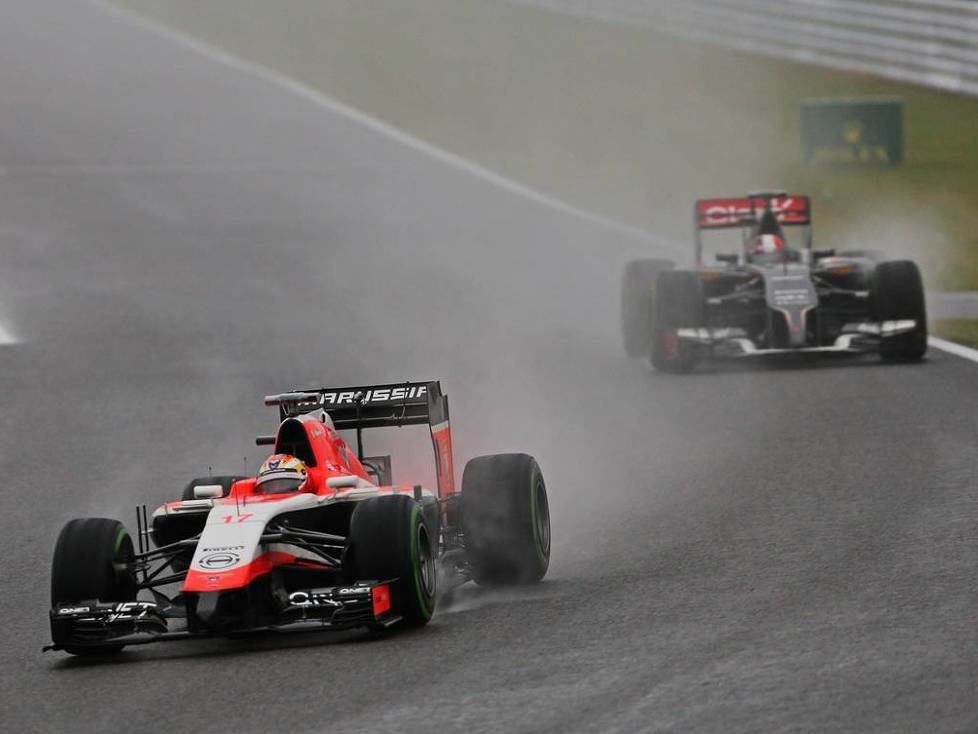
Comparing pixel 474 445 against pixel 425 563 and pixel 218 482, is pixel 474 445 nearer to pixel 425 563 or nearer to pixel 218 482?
pixel 218 482

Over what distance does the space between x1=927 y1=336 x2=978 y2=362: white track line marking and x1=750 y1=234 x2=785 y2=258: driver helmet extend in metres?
1.72

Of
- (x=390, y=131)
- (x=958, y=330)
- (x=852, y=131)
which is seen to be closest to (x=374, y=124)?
(x=390, y=131)

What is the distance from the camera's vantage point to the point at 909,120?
35.2 meters

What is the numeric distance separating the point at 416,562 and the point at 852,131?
24.6m

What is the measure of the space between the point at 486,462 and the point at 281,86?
106 feet

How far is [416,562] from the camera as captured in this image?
8.69 metres

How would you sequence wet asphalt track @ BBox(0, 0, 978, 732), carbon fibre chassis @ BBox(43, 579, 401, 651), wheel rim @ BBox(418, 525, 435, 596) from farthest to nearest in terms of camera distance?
wheel rim @ BBox(418, 525, 435, 596)
carbon fibre chassis @ BBox(43, 579, 401, 651)
wet asphalt track @ BBox(0, 0, 978, 732)

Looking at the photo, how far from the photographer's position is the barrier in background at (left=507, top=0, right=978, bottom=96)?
35094 millimetres

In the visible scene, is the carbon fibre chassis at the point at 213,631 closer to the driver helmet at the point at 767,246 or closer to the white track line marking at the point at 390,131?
the white track line marking at the point at 390,131

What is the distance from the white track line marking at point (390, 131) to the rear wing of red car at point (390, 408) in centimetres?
831

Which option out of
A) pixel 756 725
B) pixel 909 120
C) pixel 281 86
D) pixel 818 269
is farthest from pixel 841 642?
pixel 281 86

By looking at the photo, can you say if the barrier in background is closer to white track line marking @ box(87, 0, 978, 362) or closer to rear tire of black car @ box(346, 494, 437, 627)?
white track line marking @ box(87, 0, 978, 362)

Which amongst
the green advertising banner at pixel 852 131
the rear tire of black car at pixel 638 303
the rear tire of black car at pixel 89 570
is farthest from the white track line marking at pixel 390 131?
the rear tire of black car at pixel 89 570

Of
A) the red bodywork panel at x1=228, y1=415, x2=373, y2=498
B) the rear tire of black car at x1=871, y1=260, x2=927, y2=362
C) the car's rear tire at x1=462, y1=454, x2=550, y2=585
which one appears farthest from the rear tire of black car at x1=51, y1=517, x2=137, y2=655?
the rear tire of black car at x1=871, y1=260, x2=927, y2=362
